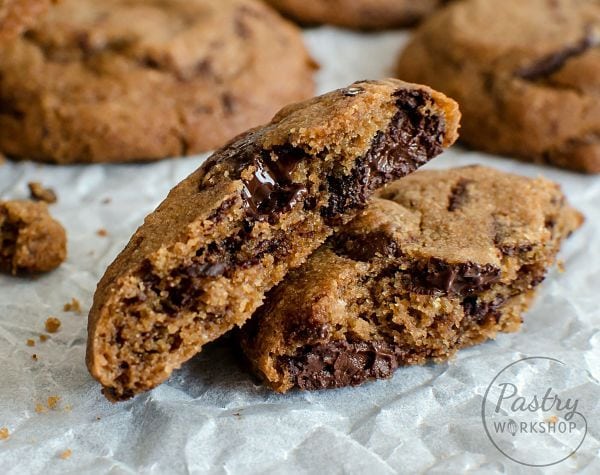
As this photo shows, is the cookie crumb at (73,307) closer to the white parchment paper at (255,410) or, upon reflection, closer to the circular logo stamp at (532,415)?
the white parchment paper at (255,410)

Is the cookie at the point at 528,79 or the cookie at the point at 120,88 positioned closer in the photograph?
the cookie at the point at 120,88

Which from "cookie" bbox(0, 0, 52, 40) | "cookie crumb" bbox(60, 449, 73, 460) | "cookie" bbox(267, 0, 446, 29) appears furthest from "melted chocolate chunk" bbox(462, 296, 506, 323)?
"cookie" bbox(267, 0, 446, 29)

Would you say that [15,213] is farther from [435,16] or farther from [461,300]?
[435,16]

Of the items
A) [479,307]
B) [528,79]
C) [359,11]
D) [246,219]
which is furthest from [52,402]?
[359,11]

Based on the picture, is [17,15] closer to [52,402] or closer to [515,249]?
[52,402]

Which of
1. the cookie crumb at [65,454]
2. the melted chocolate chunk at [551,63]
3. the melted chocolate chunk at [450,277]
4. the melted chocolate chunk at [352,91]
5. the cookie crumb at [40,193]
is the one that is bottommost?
the cookie crumb at [40,193]

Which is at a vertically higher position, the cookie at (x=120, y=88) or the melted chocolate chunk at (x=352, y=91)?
the melted chocolate chunk at (x=352, y=91)

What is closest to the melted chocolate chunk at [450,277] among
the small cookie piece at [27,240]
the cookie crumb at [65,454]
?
the cookie crumb at [65,454]
